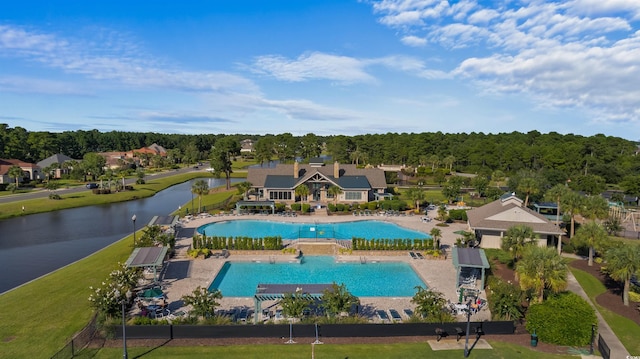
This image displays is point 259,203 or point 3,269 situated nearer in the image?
point 3,269

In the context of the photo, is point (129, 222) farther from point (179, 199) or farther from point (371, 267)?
point (371, 267)

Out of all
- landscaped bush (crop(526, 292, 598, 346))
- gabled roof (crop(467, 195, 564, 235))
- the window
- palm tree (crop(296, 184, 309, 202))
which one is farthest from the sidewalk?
palm tree (crop(296, 184, 309, 202))

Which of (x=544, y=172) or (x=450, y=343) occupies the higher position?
(x=544, y=172)

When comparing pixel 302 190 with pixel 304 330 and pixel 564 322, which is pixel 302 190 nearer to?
pixel 304 330

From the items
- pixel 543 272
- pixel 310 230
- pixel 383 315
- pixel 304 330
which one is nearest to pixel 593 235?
pixel 543 272

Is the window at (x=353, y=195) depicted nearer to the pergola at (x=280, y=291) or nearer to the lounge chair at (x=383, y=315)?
the lounge chair at (x=383, y=315)

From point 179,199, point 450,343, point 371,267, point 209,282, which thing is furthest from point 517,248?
point 179,199

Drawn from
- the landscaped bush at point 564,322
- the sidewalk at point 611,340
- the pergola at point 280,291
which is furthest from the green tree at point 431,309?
the sidewalk at point 611,340

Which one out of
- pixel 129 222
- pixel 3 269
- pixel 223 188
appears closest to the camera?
pixel 3 269
